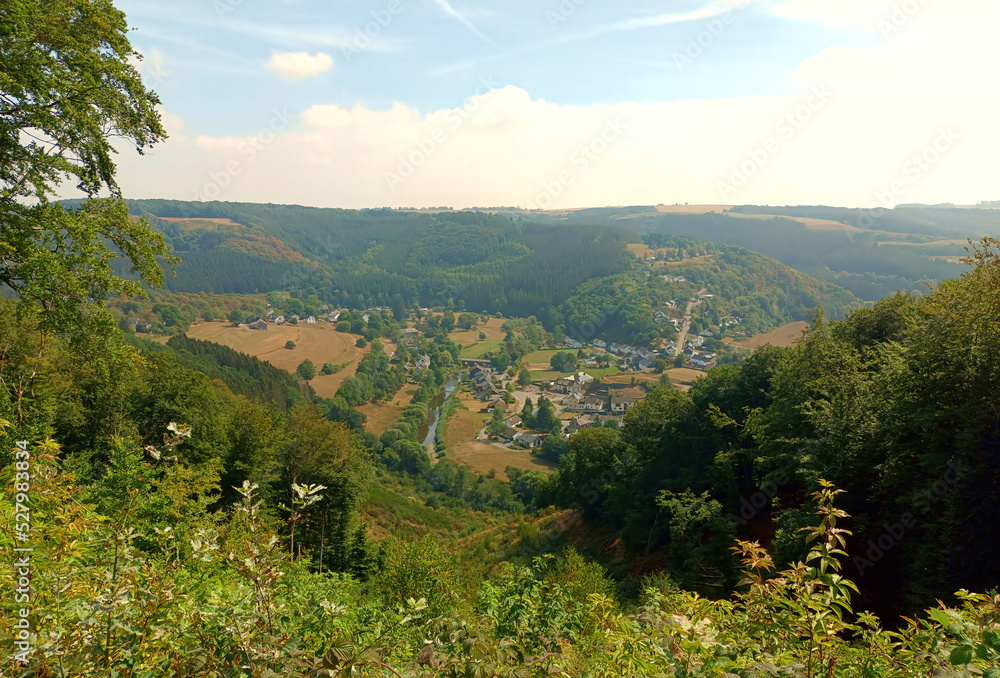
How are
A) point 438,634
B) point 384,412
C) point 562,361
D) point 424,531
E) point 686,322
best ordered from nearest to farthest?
1. point 438,634
2. point 424,531
3. point 384,412
4. point 562,361
5. point 686,322

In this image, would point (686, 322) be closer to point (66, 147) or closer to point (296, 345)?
point (296, 345)

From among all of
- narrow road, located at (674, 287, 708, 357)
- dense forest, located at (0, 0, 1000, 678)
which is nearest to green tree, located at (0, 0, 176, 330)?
dense forest, located at (0, 0, 1000, 678)

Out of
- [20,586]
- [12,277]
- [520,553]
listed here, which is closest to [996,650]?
[20,586]

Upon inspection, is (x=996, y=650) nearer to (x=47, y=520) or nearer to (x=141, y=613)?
(x=141, y=613)

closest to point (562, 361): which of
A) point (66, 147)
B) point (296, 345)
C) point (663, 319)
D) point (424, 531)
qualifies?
point (663, 319)

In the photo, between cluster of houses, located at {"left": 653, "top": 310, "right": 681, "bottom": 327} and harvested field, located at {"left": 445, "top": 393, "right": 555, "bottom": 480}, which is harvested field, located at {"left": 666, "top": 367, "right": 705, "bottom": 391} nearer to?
cluster of houses, located at {"left": 653, "top": 310, "right": 681, "bottom": 327}

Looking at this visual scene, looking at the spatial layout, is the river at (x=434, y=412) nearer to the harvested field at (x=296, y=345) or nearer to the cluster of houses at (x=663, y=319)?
the harvested field at (x=296, y=345)

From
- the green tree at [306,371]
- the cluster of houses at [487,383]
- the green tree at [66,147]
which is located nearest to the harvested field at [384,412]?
the cluster of houses at [487,383]
